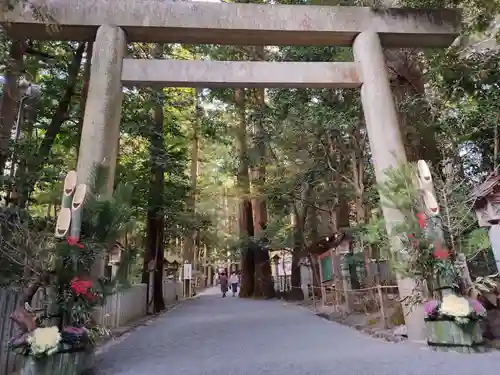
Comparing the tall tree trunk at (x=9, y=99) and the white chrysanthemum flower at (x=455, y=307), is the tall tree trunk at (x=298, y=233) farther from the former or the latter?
the tall tree trunk at (x=9, y=99)

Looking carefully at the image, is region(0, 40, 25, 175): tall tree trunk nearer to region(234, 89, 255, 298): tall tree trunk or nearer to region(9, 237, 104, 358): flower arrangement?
region(9, 237, 104, 358): flower arrangement

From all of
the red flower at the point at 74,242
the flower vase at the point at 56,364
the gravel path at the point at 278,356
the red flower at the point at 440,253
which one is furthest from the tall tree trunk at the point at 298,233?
the flower vase at the point at 56,364

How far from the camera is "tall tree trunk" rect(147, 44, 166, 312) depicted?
12.5m

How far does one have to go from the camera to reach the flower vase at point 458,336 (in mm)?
4688

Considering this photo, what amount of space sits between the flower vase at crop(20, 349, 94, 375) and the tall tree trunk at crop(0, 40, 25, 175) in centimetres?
419

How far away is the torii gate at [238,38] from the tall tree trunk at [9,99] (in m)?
0.68

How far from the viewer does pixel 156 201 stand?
13023mm

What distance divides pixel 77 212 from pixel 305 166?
840 centimetres

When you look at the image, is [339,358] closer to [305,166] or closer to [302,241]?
[305,166]

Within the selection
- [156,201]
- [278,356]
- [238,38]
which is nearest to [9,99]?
[238,38]

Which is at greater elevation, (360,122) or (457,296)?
(360,122)

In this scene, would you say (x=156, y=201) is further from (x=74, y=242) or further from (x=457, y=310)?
(x=457, y=310)

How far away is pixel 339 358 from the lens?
4840 mm

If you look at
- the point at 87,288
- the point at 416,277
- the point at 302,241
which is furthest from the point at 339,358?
the point at 302,241
